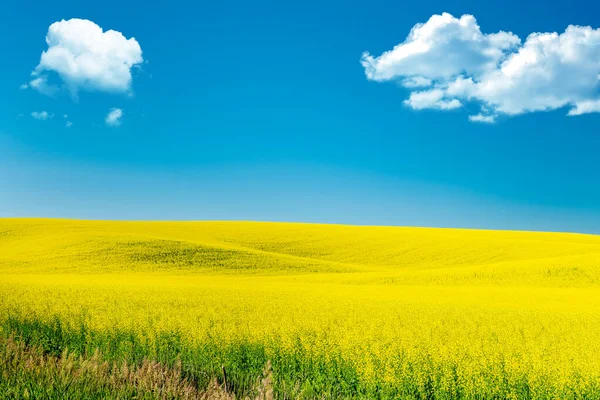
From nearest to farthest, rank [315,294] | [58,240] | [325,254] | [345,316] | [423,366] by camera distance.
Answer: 1. [423,366]
2. [345,316]
3. [315,294]
4. [58,240]
5. [325,254]

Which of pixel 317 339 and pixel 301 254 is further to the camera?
pixel 301 254

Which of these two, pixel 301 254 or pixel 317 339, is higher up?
pixel 317 339

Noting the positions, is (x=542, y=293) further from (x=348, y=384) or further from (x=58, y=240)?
(x=58, y=240)

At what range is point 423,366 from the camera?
8.11 meters

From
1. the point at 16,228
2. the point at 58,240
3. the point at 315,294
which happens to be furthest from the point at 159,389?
the point at 16,228

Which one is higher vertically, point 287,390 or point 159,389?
point 159,389

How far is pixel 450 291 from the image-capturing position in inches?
711

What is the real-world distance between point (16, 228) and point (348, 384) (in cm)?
3987

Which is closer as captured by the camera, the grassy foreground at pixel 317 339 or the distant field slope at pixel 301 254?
the grassy foreground at pixel 317 339

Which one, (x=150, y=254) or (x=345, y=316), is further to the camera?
(x=150, y=254)

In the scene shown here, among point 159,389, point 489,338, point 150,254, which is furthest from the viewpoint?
point 150,254

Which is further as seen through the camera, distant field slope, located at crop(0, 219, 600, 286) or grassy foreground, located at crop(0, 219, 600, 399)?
distant field slope, located at crop(0, 219, 600, 286)

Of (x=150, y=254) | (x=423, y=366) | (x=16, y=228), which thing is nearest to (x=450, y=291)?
(x=423, y=366)

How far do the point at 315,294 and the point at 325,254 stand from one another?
68.4ft
